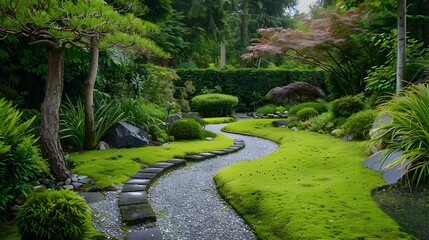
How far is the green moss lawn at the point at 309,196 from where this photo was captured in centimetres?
269

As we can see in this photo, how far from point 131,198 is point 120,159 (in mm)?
1821

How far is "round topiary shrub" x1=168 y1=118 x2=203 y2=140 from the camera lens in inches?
312

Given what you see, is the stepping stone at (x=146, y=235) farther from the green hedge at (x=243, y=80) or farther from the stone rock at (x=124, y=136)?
the green hedge at (x=243, y=80)

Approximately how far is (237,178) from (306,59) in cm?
880

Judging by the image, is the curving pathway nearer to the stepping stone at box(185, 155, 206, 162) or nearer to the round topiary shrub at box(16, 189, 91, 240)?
the stepping stone at box(185, 155, 206, 162)

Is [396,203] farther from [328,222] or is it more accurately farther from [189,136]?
[189,136]

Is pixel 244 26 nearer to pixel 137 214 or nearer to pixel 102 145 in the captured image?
pixel 102 145

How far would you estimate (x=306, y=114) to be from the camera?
1021cm

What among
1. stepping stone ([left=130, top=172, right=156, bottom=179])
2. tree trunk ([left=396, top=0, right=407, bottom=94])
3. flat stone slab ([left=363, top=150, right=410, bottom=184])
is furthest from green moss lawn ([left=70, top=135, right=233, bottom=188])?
tree trunk ([left=396, top=0, right=407, bottom=94])

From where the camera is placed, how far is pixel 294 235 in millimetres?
2619

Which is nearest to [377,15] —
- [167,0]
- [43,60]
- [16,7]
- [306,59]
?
[306,59]

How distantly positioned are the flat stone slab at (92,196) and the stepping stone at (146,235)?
105 centimetres

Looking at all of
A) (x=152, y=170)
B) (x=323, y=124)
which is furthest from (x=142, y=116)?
(x=323, y=124)

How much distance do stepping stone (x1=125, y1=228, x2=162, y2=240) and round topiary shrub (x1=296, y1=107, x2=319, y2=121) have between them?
26.6 ft
